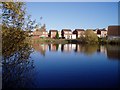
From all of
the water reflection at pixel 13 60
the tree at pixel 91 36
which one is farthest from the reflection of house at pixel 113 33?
the water reflection at pixel 13 60

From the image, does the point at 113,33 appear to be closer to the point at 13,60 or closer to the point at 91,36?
the point at 91,36

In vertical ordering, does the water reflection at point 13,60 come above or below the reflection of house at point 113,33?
below

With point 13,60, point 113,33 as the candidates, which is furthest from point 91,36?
point 13,60

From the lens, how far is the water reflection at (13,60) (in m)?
4.62

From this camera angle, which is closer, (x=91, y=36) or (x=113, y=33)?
(x=91, y=36)

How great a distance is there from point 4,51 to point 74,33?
6939 centimetres

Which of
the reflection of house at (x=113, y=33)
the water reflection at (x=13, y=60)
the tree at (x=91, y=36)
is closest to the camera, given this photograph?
the water reflection at (x=13, y=60)

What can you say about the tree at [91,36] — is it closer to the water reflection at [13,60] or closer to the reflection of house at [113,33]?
the reflection of house at [113,33]

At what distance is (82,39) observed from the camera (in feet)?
163

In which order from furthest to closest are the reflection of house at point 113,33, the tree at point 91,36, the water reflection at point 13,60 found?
1. the reflection of house at point 113,33
2. the tree at point 91,36
3. the water reflection at point 13,60

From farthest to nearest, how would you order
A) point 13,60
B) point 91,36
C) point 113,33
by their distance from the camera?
point 113,33, point 91,36, point 13,60

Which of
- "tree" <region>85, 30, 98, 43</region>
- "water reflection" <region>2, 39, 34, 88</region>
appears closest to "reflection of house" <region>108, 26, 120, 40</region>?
"tree" <region>85, 30, 98, 43</region>

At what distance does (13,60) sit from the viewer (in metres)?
5.10

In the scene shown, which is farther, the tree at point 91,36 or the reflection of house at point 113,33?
the reflection of house at point 113,33
